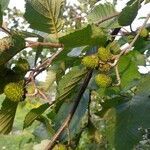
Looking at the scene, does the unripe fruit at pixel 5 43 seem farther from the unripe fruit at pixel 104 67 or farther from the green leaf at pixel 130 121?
the green leaf at pixel 130 121

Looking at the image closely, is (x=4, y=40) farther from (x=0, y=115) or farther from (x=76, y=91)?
(x=76, y=91)

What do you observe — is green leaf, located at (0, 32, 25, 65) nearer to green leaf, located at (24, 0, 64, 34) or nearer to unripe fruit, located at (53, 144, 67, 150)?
green leaf, located at (24, 0, 64, 34)

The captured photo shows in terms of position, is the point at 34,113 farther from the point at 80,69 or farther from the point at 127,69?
the point at 127,69

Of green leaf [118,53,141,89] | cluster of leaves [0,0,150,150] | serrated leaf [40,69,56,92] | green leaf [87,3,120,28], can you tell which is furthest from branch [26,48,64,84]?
serrated leaf [40,69,56,92]

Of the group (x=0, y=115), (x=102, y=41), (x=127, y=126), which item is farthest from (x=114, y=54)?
(x=127, y=126)

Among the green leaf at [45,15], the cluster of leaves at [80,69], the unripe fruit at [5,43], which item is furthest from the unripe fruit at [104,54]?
the unripe fruit at [5,43]

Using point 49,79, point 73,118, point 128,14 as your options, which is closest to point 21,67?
point 128,14
